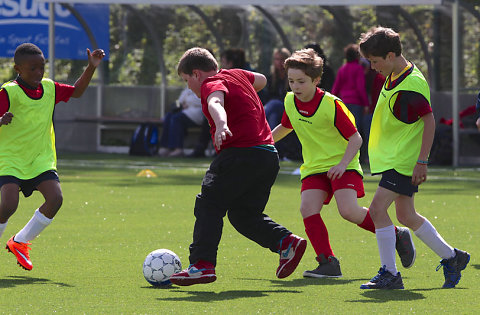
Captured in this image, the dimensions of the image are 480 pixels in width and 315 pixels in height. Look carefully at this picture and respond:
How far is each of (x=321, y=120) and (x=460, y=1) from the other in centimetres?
1133

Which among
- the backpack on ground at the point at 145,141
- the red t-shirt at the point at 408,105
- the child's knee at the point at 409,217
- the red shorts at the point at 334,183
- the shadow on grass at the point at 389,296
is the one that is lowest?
the backpack on ground at the point at 145,141

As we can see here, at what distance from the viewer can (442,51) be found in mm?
18656

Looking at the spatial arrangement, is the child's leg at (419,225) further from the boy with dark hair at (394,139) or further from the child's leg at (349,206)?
the child's leg at (349,206)

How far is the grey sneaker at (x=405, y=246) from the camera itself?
6711mm

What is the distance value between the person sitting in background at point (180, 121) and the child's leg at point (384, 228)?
12738mm

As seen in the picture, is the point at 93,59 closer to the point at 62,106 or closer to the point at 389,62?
the point at 389,62

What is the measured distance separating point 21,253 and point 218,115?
6.62ft

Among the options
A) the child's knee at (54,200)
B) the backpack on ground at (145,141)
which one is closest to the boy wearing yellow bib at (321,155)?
the child's knee at (54,200)

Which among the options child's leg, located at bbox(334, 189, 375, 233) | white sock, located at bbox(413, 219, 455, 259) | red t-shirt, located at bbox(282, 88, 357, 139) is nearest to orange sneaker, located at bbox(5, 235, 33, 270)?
red t-shirt, located at bbox(282, 88, 357, 139)

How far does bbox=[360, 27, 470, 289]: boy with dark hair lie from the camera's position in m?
6.19

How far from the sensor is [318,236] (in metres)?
6.87

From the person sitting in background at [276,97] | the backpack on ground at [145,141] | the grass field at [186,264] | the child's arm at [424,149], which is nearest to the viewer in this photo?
the grass field at [186,264]

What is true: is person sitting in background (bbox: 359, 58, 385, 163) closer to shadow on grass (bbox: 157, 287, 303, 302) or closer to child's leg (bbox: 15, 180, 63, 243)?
child's leg (bbox: 15, 180, 63, 243)

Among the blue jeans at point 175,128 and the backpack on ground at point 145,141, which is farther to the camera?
the backpack on ground at point 145,141
